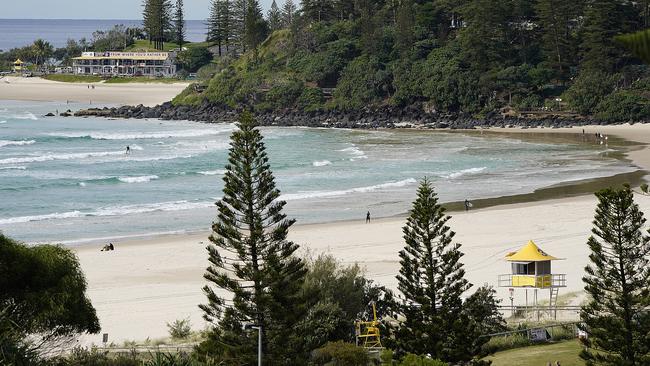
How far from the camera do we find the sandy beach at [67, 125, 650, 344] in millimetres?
24266

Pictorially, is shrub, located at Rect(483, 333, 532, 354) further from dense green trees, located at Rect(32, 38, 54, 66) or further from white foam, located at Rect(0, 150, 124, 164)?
dense green trees, located at Rect(32, 38, 54, 66)

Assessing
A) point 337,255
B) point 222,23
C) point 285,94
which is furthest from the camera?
point 222,23

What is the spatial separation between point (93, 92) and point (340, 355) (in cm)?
8847

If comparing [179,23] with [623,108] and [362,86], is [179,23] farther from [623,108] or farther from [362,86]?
[623,108]

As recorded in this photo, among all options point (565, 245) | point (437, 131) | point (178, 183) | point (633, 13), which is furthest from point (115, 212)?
point (633, 13)

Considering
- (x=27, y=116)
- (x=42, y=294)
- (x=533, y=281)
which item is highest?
(x=27, y=116)

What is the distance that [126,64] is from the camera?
112 m

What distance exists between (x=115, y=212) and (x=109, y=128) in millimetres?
35736

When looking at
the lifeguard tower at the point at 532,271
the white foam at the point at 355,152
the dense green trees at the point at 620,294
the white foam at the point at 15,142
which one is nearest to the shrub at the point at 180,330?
the lifeguard tower at the point at 532,271

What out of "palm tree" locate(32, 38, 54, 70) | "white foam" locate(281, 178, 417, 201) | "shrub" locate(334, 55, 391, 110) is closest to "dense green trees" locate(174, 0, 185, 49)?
"palm tree" locate(32, 38, 54, 70)

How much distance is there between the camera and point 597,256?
1709 cm

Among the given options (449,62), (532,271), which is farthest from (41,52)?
(532,271)

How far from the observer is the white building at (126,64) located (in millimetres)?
109688

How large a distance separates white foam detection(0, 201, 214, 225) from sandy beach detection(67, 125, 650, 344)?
5386mm
